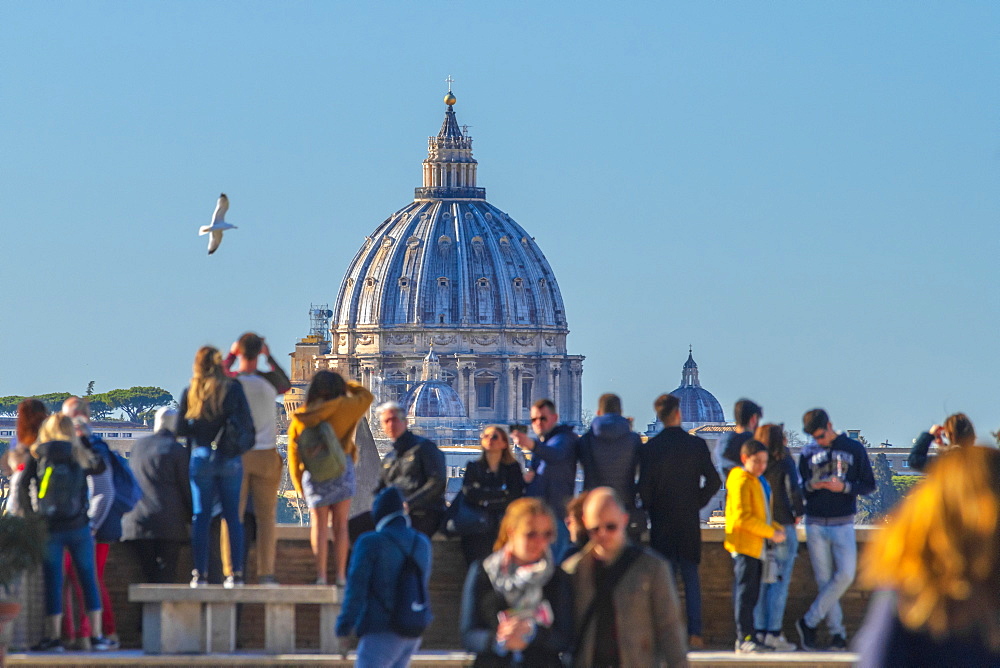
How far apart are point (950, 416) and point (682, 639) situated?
4.05m

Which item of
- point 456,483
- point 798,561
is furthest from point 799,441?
point 798,561

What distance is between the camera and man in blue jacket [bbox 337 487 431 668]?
28.8 feet

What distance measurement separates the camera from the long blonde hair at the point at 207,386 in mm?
11234

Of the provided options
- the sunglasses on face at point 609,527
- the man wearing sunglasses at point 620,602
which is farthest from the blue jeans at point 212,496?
the sunglasses on face at point 609,527

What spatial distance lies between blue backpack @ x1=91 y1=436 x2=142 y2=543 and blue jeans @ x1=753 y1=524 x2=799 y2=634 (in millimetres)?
3435

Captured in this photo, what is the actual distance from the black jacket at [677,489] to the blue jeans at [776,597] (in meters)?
0.46

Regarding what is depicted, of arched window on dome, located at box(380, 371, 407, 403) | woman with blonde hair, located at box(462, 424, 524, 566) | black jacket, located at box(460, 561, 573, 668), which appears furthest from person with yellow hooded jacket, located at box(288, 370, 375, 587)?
arched window on dome, located at box(380, 371, 407, 403)

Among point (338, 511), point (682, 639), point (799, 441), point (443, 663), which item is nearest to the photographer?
point (682, 639)

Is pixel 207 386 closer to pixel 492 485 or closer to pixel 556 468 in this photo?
pixel 492 485

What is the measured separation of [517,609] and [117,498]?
4.58 metres

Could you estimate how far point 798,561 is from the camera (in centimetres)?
1245

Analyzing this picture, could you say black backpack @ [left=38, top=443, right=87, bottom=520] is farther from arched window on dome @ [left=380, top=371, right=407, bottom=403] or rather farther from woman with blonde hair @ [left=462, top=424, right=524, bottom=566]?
arched window on dome @ [left=380, top=371, right=407, bottom=403]

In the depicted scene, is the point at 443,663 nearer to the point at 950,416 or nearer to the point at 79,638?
the point at 79,638

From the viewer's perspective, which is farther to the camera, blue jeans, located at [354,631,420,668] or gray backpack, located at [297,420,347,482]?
gray backpack, located at [297,420,347,482]
